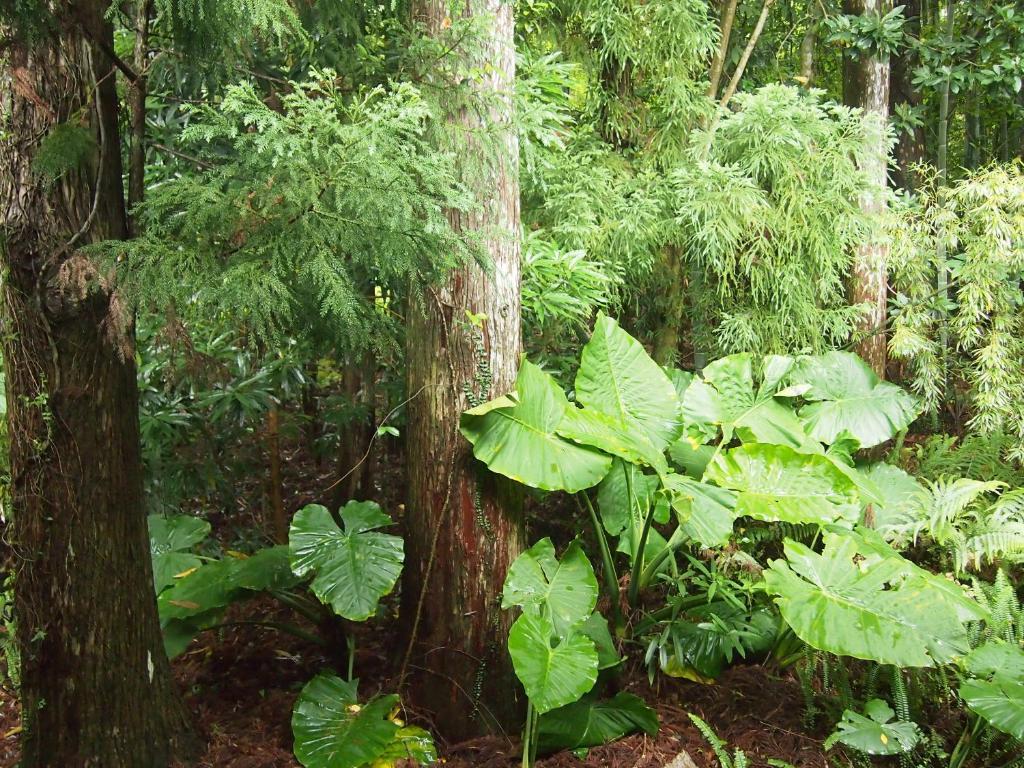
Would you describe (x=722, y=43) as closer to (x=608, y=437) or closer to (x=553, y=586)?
(x=608, y=437)

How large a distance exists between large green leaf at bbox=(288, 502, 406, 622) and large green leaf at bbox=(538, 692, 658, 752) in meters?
0.85

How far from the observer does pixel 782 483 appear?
3.36m

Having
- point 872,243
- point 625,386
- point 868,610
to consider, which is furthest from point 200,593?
point 872,243

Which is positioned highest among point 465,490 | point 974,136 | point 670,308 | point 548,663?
point 974,136

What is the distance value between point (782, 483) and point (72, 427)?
267 cm

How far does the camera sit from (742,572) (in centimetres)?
380

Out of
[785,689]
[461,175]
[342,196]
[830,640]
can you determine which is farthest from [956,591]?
[342,196]

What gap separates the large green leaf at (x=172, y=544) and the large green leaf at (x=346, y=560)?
69cm

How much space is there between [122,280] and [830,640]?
2531 millimetres

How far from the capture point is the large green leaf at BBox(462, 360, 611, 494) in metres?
3.05

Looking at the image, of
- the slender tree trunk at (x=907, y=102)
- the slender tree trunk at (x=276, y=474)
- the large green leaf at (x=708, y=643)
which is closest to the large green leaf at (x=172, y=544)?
the slender tree trunk at (x=276, y=474)

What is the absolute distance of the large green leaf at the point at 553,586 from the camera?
3025 mm

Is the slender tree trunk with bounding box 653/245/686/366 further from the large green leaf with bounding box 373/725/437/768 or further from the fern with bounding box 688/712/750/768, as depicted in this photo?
the large green leaf with bounding box 373/725/437/768

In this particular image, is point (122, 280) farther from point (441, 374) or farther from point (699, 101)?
point (699, 101)
